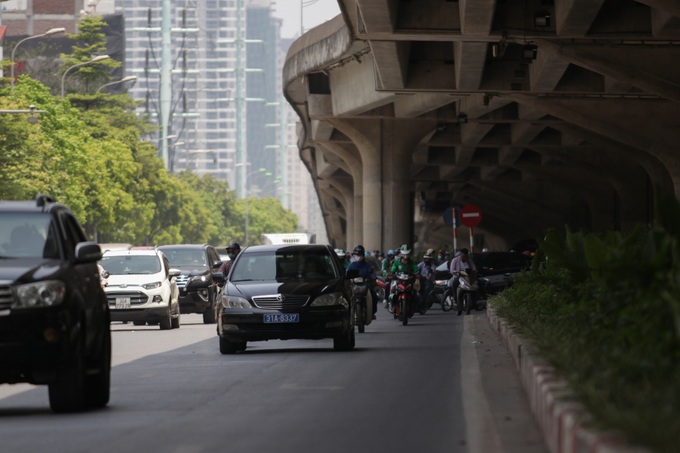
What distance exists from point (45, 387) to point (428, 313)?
24.0 metres

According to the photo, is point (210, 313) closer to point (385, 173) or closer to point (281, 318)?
point (281, 318)

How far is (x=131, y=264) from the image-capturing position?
33.1m

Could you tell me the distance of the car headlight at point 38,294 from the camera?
12.4 metres

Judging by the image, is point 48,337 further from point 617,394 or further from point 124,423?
point 617,394

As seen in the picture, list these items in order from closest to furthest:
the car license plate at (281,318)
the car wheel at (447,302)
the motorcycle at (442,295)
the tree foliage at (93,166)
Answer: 1. the car license plate at (281,318)
2. the motorcycle at (442,295)
3. the car wheel at (447,302)
4. the tree foliage at (93,166)

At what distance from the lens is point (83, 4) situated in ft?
526

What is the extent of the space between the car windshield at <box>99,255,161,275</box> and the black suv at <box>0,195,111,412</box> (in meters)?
18.6

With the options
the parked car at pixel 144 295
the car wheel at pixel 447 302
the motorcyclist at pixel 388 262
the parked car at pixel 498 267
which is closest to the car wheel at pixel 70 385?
the parked car at pixel 144 295

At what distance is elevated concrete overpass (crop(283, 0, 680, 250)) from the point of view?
3316 centimetres

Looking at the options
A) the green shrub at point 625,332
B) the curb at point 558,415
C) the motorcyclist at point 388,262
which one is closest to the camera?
the curb at point 558,415

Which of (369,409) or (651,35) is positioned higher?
(651,35)

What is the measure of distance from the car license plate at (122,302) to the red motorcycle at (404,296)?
530 centimetres

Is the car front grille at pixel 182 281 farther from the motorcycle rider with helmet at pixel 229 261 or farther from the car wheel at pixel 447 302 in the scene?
the car wheel at pixel 447 302

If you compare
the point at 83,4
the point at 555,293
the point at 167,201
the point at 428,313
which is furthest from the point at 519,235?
the point at 555,293
